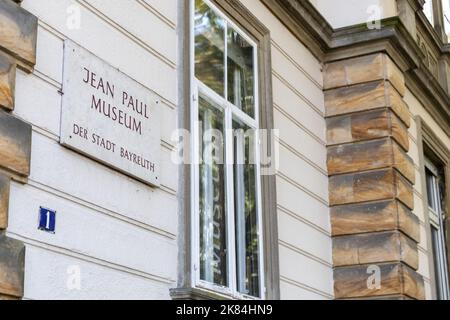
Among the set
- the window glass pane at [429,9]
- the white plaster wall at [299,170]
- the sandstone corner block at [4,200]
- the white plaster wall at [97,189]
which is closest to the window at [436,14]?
the window glass pane at [429,9]

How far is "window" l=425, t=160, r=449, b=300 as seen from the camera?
32.7 ft

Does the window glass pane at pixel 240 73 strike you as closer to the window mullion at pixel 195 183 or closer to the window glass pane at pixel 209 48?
the window glass pane at pixel 209 48

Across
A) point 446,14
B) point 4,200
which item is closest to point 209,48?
point 4,200

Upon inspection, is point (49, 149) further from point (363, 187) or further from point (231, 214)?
point (363, 187)

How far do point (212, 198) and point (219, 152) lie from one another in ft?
1.34

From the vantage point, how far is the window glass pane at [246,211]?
20.8ft

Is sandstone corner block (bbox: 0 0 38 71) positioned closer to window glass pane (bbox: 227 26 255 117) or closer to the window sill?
the window sill

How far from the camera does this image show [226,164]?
6.33 metres

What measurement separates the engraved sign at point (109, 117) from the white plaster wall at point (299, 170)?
196cm

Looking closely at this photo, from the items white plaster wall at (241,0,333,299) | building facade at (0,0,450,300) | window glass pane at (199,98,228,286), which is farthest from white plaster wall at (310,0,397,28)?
window glass pane at (199,98,228,286)

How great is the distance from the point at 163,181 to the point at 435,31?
22.6 ft

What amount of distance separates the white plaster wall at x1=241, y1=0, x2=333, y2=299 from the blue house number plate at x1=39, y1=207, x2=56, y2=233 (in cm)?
284

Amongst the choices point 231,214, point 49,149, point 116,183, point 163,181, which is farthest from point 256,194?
point 49,149

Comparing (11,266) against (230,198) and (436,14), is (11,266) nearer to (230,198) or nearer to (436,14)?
(230,198)
